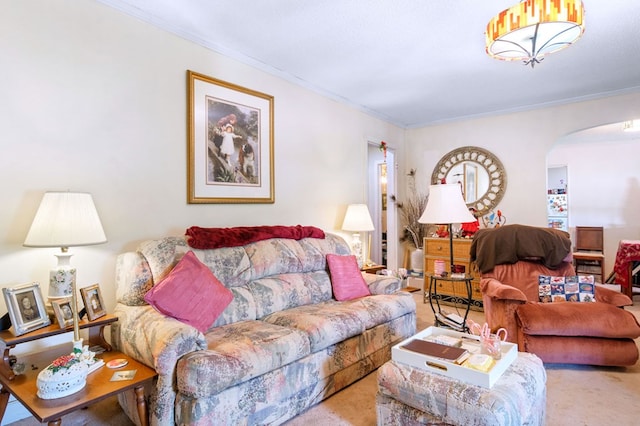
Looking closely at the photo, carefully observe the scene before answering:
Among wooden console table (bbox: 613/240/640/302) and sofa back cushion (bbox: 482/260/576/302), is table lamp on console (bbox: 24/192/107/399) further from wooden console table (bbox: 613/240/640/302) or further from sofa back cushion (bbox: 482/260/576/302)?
wooden console table (bbox: 613/240/640/302)

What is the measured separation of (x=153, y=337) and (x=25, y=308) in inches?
26.6

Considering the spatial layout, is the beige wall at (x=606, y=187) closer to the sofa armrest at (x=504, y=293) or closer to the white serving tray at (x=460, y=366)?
the sofa armrest at (x=504, y=293)

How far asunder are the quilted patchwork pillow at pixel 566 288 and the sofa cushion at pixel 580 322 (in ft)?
0.96

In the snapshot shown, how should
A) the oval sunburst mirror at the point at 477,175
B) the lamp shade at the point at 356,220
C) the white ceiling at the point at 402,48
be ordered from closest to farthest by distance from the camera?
the white ceiling at the point at 402,48 → the lamp shade at the point at 356,220 → the oval sunburst mirror at the point at 477,175

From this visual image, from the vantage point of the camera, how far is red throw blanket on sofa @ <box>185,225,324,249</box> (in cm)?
262

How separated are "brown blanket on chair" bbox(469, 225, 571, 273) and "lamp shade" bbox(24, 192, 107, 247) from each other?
3145 millimetres

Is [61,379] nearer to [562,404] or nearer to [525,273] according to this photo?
[562,404]

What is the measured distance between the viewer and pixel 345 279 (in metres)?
3.22

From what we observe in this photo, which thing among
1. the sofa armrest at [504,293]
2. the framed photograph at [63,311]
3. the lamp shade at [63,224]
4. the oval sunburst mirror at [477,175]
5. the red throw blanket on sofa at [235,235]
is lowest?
the sofa armrest at [504,293]

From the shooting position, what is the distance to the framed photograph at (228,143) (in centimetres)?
294

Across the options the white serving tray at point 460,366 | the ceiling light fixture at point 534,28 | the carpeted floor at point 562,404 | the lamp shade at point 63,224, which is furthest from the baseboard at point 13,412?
the ceiling light fixture at point 534,28

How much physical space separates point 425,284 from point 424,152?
6.90ft

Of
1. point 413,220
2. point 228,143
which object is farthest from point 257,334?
point 413,220

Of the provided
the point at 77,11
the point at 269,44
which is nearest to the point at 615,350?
the point at 269,44
